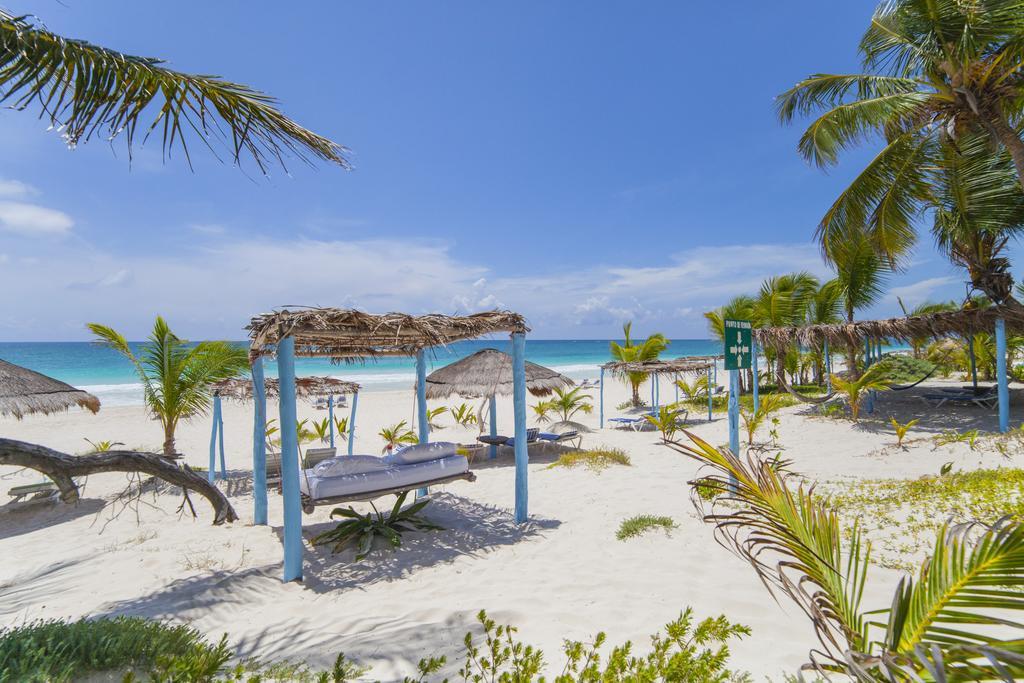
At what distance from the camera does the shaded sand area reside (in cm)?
334

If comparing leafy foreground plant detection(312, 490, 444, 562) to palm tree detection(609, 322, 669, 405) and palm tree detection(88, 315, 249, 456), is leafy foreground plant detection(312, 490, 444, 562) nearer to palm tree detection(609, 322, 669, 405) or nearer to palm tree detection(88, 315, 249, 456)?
palm tree detection(88, 315, 249, 456)

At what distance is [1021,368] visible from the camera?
1786cm

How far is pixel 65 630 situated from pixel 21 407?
663 cm

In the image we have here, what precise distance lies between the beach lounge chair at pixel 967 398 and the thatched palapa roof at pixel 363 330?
13.1 meters

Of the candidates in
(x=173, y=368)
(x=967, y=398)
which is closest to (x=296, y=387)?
(x=173, y=368)

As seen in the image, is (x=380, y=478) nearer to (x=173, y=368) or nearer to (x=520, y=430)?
(x=520, y=430)

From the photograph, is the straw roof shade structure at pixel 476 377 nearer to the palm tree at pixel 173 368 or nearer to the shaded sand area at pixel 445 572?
the shaded sand area at pixel 445 572

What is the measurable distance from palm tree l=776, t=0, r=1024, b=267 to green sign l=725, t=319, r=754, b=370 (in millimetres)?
4925

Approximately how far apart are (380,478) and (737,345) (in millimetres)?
4222

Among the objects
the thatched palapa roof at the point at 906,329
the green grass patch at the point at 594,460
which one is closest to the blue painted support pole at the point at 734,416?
the green grass patch at the point at 594,460

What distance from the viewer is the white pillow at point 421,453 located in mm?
6344

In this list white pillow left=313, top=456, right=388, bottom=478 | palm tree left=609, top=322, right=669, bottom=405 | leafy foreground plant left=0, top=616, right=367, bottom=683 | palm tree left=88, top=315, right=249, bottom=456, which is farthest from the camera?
palm tree left=609, top=322, right=669, bottom=405

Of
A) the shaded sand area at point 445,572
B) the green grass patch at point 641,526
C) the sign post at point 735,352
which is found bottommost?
the shaded sand area at point 445,572

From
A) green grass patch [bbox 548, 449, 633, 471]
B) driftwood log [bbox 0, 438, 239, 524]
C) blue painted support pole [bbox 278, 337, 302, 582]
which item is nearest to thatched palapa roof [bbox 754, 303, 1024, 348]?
green grass patch [bbox 548, 449, 633, 471]
